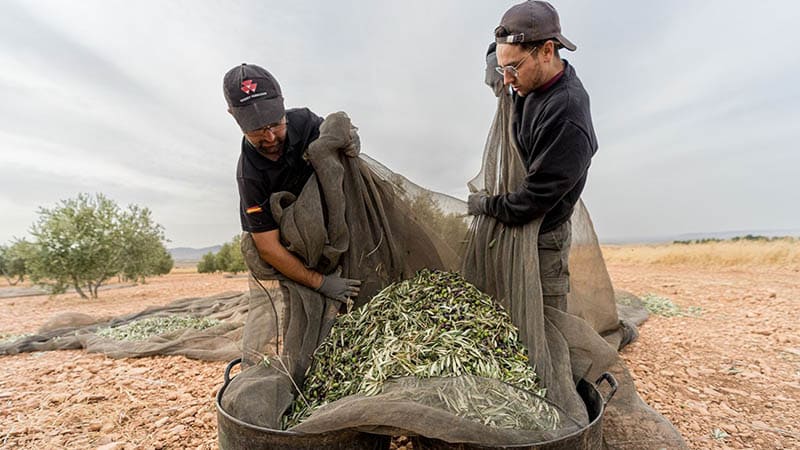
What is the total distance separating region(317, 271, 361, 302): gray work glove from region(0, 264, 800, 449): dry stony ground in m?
1.41

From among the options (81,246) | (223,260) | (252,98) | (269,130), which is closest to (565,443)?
(269,130)

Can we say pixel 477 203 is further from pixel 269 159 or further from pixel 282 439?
pixel 282 439

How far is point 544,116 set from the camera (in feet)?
7.63

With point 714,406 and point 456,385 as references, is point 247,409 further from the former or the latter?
point 714,406

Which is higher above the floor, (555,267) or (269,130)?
(269,130)

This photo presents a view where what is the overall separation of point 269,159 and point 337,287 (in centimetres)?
87

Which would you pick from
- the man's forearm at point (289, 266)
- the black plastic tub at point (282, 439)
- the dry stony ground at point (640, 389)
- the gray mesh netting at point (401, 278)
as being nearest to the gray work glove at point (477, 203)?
the gray mesh netting at point (401, 278)

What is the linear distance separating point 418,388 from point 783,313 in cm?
733

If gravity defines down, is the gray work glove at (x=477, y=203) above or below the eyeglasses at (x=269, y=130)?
below

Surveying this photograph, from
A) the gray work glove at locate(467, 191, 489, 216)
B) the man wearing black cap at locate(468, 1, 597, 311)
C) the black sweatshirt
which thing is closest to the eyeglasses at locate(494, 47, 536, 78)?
the man wearing black cap at locate(468, 1, 597, 311)

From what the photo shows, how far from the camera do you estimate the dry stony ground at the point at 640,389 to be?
313 centimetres

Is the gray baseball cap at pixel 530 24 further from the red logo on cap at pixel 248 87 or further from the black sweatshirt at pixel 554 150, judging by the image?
the red logo on cap at pixel 248 87

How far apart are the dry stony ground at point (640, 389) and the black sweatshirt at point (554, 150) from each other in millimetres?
1995

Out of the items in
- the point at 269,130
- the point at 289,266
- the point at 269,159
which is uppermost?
the point at 269,130
